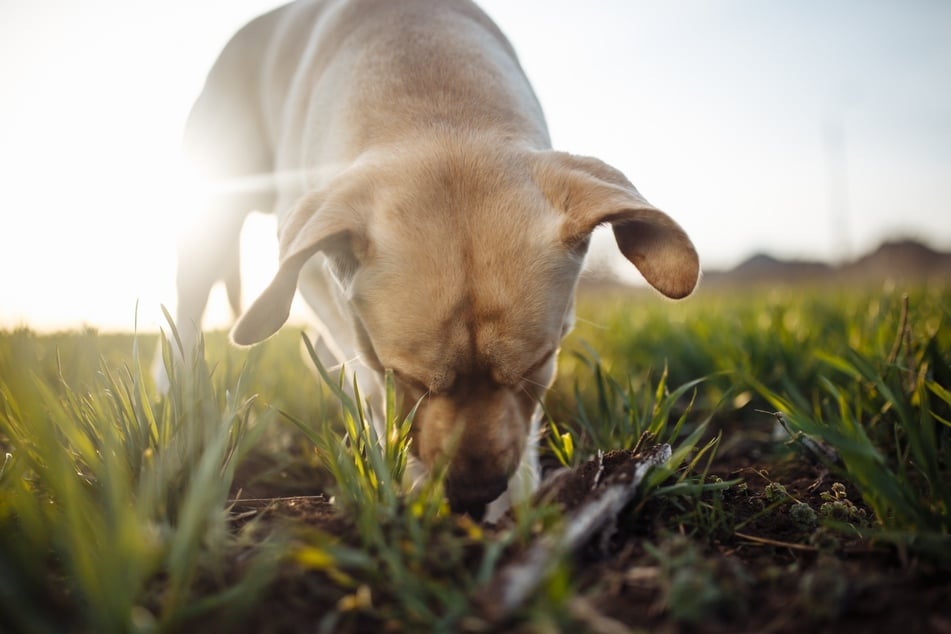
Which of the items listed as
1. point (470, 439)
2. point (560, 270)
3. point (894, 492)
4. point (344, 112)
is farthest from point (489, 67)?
point (894, 492)

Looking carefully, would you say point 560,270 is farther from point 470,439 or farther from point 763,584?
point 763,584

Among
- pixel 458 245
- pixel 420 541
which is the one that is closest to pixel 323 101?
pixel 458 245

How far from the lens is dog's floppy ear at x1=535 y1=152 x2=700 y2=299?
89.3 inches

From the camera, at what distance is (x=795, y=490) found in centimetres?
209

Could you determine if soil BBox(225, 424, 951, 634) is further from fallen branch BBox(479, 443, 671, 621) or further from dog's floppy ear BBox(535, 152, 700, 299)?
dog's floppy ear BBox(535, 152, 700, 299)

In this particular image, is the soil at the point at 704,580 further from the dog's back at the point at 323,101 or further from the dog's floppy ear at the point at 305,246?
the dog's back at the point at 323,101

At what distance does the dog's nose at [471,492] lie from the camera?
2.05 metres

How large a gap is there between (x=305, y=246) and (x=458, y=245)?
50cm

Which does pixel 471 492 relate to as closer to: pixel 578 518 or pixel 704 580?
pixel 578 518

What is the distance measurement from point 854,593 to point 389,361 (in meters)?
1.50

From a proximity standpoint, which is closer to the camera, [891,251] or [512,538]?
[512,538]

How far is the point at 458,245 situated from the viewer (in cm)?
227

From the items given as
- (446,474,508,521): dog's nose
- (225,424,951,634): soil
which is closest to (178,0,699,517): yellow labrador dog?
(446,474,508,521): dog's nose

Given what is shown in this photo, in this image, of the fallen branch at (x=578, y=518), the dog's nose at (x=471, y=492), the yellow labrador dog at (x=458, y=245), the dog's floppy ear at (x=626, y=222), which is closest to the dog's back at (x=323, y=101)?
the yellow labrador dog at (x=458, y=245)
